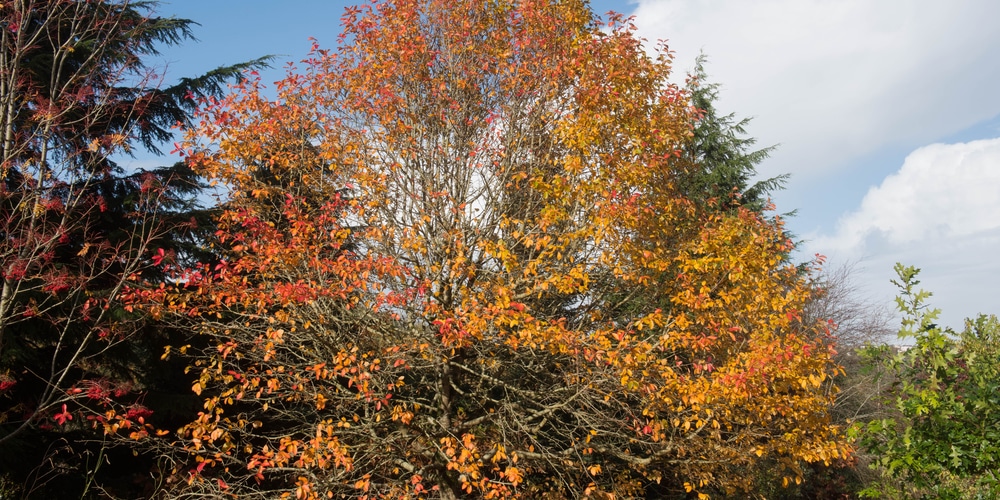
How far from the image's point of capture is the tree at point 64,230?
7652 mm

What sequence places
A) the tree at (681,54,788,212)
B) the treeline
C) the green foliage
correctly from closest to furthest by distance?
the green foliage < the treeline < the tree at (681,54,788,212)

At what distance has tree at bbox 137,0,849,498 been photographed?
286 inches

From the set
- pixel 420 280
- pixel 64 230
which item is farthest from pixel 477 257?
pixel 64 230

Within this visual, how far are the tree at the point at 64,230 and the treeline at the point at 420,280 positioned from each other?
0.20 feet

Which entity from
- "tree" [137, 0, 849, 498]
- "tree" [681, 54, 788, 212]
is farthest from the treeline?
"tree" [681, 54, 788, 212]

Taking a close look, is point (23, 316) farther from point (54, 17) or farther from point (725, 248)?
point (725, 248)

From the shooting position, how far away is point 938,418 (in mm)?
6117

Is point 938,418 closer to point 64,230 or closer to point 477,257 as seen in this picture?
point 477,257

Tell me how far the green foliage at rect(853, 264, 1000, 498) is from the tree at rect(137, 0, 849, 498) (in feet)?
2.88

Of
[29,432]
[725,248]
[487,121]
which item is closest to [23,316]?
[29,432]

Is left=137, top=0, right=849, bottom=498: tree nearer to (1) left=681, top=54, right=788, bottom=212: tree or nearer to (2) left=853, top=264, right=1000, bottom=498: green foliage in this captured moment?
(2) left=853, top=264, right=1000, bottom=498: green foliage

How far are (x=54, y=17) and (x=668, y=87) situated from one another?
8.64m

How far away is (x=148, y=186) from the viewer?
28.5 feet

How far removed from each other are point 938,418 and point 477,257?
538cm
